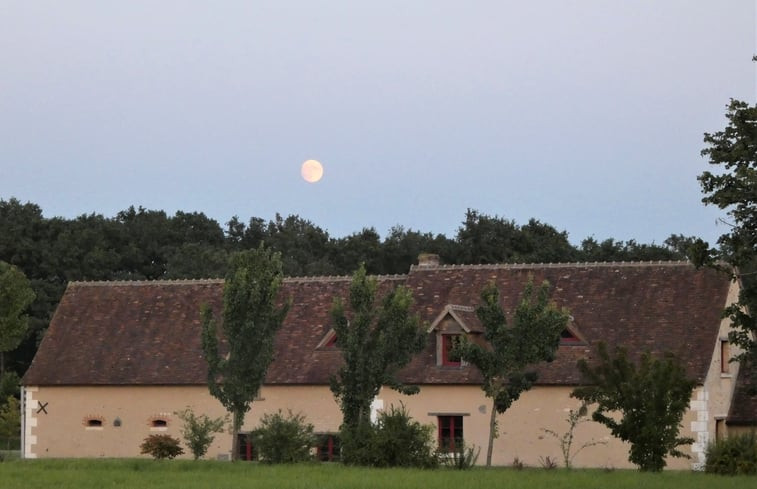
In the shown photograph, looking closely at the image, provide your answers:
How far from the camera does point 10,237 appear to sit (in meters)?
71.3

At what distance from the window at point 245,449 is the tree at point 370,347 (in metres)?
5.60

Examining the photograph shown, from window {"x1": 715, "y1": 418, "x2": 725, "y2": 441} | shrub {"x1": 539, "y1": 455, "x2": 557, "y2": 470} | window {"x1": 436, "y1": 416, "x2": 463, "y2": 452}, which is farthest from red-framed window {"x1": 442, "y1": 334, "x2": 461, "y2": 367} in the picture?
window {"x1": 715, "y1": 418, "x2": 725, "y2": 441}

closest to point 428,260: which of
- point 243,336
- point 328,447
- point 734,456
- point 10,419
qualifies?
point 328,447

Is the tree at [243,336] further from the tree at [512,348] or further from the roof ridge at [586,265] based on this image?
the roof ridge at [586,265]

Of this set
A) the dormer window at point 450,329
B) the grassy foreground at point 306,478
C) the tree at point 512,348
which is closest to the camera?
the grassy foreground at point 306,478

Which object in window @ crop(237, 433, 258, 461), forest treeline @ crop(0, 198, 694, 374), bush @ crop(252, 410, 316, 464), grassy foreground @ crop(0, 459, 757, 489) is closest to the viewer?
grassy foreground @ crop(0, 459, 757, 489)

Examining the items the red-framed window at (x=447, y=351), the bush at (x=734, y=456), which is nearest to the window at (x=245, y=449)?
the red-framed window at (x=447, y=351)

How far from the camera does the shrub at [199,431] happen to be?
37.7 meters

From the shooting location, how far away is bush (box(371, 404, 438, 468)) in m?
32.1

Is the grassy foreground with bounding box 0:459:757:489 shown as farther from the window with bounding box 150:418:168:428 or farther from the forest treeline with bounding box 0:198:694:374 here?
the forest treeline with bounding box 0:198:694:374

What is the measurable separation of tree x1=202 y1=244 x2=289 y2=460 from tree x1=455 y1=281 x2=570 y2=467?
5.46m

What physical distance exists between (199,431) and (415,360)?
269 inches

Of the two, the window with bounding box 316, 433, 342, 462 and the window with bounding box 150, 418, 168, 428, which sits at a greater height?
the window with bounding box 150, 418, 168, 428

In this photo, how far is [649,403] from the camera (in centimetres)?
3186
